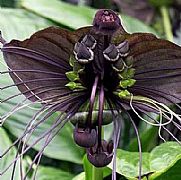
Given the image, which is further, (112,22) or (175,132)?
(175,132)

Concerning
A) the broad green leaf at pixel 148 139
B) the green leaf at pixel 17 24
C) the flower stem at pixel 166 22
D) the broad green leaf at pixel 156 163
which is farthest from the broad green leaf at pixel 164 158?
the flower stem at pixel 166 22

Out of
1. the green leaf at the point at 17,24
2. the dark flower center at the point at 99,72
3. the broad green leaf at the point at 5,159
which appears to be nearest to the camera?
the dark flower center at the point at 99,72

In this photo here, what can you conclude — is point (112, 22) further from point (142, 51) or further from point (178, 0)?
point (178, 0)

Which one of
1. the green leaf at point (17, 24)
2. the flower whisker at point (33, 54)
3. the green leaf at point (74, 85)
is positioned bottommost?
the green leaf at point (17, 24)

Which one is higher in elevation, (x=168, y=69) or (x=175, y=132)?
(x=168, y=69)

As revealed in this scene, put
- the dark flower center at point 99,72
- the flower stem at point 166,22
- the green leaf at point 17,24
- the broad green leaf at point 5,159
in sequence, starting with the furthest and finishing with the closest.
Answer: the flower stem at point 166,22
the green leaf at point 17,24
the broad green leaf at point 5,159
the dark flower center at point 99,72

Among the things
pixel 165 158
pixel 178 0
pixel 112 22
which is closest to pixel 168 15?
pixel 178 0

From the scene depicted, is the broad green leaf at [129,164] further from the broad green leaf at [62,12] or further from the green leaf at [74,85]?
the broad green leaf at [62,12]

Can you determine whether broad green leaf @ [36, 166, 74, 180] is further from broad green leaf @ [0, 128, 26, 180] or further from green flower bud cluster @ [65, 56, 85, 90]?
green flower bud cluster @ [65, 56, 85, 90]

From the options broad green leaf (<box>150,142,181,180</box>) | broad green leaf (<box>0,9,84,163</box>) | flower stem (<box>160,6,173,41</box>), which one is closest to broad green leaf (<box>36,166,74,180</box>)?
broad green leaf (<box>0,9,84,163</box>)
